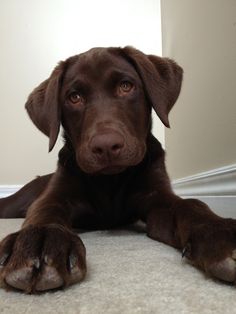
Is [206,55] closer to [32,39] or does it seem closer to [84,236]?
[84,236]

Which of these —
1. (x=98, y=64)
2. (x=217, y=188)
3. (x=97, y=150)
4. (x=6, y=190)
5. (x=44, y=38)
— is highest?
(x=44, y=38)

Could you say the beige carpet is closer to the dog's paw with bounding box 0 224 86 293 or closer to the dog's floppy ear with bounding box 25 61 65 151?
the dog's paw with bounding box 0 224 86 293

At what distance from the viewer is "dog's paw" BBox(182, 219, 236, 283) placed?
901mm

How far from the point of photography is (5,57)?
Answer: 13.1 feet

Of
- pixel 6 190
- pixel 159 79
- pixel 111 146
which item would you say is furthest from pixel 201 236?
pixel 6 190

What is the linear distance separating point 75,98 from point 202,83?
1.21 m

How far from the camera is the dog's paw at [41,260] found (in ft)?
2.86

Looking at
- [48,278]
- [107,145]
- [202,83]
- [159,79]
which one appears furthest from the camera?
[202,83]

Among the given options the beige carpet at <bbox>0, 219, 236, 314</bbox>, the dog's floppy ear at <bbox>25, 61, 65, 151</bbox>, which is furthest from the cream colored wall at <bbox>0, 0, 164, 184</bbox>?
the beige carpet at <bbox>0, 219, 236, 314</bbox>

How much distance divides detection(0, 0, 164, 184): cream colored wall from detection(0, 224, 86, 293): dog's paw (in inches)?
120

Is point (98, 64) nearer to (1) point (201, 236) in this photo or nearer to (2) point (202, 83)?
(1) point (201, 236)

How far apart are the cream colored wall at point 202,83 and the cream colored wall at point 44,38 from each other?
26cm

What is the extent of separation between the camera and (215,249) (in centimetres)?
94

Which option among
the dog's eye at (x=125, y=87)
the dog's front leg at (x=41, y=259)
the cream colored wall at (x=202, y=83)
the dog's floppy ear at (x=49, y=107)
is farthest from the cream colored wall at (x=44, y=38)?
the dog's front leg at (x=41, y=259)
